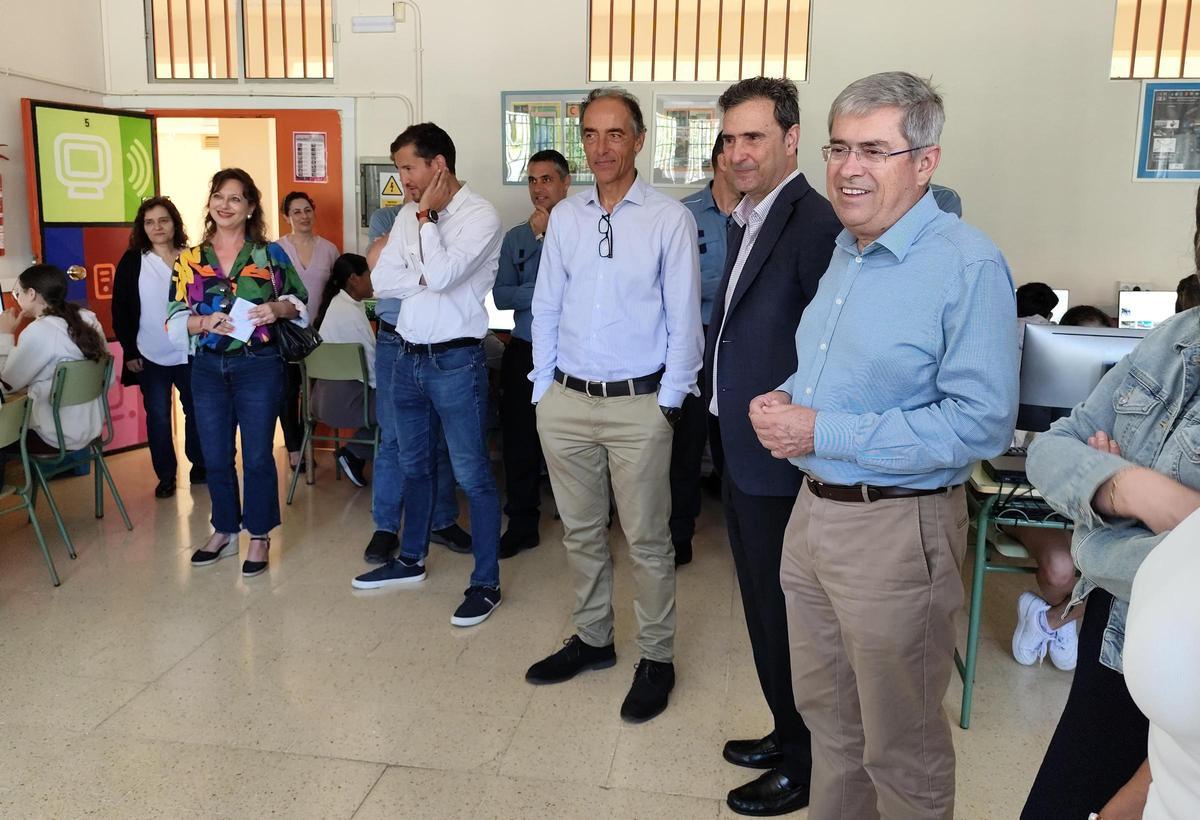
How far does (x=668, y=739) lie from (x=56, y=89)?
560cm

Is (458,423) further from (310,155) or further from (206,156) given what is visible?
(206,156)

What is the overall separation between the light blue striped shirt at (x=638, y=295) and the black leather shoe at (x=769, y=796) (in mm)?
1008

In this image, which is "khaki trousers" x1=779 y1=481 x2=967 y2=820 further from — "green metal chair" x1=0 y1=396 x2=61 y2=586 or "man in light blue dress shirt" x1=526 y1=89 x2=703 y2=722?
"green metal chair" x1=0 y1=396 x2=61 y2=586

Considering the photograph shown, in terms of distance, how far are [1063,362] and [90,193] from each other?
18.1 feet

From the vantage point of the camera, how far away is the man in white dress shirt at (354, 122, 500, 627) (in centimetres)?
322

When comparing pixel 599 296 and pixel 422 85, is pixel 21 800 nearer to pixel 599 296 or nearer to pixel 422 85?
pixel 599 296

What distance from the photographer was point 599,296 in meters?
2.59

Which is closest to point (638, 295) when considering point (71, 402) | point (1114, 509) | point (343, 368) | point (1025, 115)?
point (1114, 509)

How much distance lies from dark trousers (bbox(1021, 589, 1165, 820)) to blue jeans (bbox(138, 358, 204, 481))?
14.5 feet

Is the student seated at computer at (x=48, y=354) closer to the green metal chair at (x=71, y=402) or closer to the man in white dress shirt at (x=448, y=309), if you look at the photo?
the green metal chair at (x=71, y=402)

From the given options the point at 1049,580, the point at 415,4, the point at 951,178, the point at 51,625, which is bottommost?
the point at 51,625

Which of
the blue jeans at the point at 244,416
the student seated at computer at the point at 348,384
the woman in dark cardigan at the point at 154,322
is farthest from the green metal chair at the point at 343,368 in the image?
the blue jeans at the point at 244,416

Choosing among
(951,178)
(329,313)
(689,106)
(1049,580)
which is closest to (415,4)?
(689,106)

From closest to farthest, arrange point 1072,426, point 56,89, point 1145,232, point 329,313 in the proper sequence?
point 1072,426
point 329,313
point 1145,232
point 56,89
